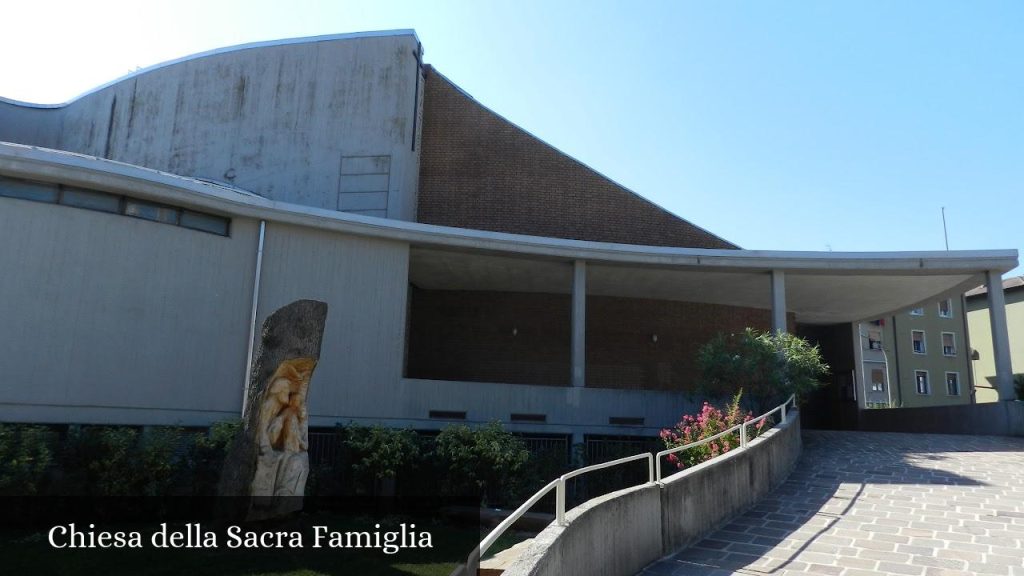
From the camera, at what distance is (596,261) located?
15.6 meters

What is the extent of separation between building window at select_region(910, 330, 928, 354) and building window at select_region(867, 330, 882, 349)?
175cm

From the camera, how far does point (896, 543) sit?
6.75 metres

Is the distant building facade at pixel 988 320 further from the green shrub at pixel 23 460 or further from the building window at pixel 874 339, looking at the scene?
the green shrub at pixel 23 460

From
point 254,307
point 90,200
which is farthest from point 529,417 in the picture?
point 90,200

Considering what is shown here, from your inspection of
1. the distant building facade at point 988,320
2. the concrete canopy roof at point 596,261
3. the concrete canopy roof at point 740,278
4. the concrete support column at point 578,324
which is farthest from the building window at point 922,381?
the concrete support column at point 578,324

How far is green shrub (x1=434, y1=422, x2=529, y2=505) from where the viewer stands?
443 inches

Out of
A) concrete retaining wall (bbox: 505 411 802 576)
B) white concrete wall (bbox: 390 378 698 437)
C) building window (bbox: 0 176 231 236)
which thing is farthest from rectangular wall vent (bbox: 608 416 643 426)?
building window (bbox: 0 176 231 236)

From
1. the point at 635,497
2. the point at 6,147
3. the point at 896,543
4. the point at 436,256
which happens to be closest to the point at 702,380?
the point at 436,256

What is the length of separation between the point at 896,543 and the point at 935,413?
14.1 m

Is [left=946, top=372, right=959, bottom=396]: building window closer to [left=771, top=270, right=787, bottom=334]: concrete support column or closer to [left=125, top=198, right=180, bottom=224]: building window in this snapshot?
[left=771, top=270, right=787, bottom=334]: concrete support column

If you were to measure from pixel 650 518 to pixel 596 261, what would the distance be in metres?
9.80

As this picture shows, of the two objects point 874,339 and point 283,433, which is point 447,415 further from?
point 874,339

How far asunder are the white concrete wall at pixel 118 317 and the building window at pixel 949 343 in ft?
140

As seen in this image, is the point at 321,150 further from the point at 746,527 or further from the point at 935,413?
the point at 935,413
